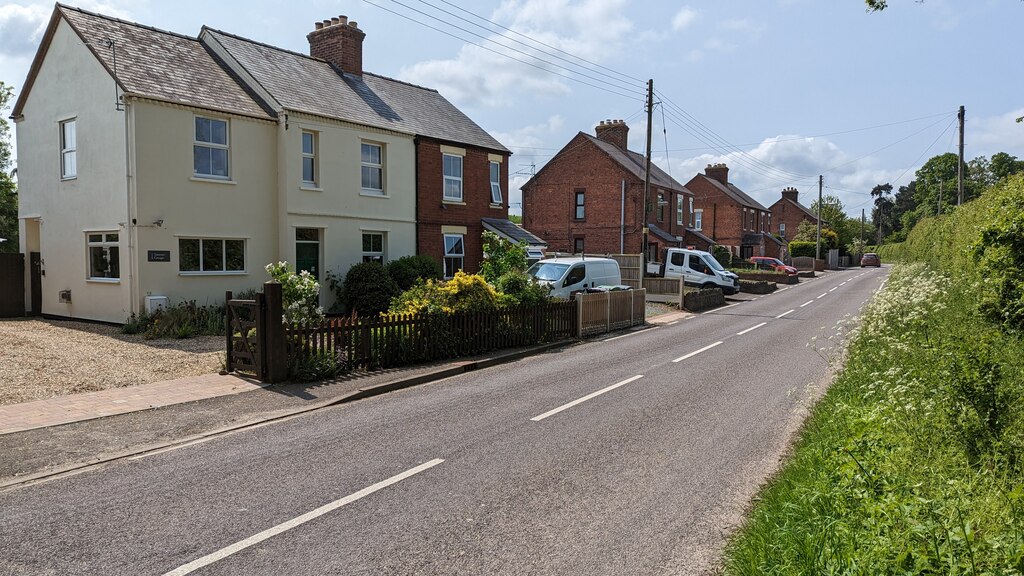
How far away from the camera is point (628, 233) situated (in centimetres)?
4088

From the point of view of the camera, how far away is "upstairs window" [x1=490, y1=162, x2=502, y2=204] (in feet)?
88.5

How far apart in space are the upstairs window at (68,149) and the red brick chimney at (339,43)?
31.0 ft

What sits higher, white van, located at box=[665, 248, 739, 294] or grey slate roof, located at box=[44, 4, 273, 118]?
grey slate roof, located at box=[44, 4, 273, 118]

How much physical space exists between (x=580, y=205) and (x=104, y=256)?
30.3 metres

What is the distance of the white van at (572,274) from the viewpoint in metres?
21.0

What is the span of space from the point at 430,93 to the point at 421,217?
7.48m

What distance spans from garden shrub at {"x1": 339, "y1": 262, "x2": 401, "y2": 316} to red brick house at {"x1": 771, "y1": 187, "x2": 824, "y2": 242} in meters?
76.4

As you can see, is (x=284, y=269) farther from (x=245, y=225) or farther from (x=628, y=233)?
(x=628, y=233)

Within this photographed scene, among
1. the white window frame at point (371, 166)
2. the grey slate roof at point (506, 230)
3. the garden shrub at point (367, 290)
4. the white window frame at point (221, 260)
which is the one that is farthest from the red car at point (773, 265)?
the white window frame at point (221, 260)

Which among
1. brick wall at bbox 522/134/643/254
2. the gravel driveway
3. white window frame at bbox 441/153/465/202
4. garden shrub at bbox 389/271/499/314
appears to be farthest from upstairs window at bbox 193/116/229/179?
brick wall at bbox 522/134/643/254

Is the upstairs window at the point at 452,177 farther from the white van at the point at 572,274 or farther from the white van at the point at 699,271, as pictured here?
the white van at the point at 699,271

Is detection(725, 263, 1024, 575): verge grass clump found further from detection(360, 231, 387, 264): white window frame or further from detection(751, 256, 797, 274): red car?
detection(751, 256, 797, 274): red car

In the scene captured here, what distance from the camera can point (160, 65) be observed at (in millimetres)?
18297

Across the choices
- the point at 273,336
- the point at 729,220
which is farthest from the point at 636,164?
the point at 273,336
